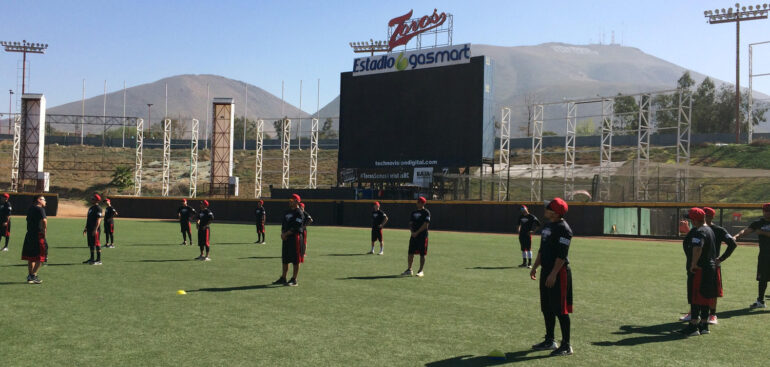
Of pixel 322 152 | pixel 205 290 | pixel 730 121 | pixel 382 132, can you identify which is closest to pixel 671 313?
pixel 205 290

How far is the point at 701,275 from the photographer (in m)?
9.58

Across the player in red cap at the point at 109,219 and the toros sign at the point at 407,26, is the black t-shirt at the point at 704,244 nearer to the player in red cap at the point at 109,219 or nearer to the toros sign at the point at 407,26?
the player in red cap at the point at 109,219

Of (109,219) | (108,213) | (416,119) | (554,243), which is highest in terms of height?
(416,119)

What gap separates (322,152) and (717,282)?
92077mm

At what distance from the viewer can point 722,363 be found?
301 inches

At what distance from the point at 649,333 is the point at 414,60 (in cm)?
3958

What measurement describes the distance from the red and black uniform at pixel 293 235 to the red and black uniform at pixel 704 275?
7363 millimetres

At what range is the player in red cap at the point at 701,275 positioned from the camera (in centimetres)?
942

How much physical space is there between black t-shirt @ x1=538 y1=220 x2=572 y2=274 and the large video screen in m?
35.7

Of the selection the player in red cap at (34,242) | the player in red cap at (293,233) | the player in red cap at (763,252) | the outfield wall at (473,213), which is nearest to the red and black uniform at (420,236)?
the player in red cap at (293,233)

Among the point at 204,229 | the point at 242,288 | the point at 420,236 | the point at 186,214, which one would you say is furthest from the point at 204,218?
the point at 420,236

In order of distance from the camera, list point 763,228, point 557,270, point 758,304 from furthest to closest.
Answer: point 758,304 < point 763,228 < point 557,270

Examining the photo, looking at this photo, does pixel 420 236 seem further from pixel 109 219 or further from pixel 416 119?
pixel 416 119

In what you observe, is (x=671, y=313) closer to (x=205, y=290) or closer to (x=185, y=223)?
(x=205, y=290)
